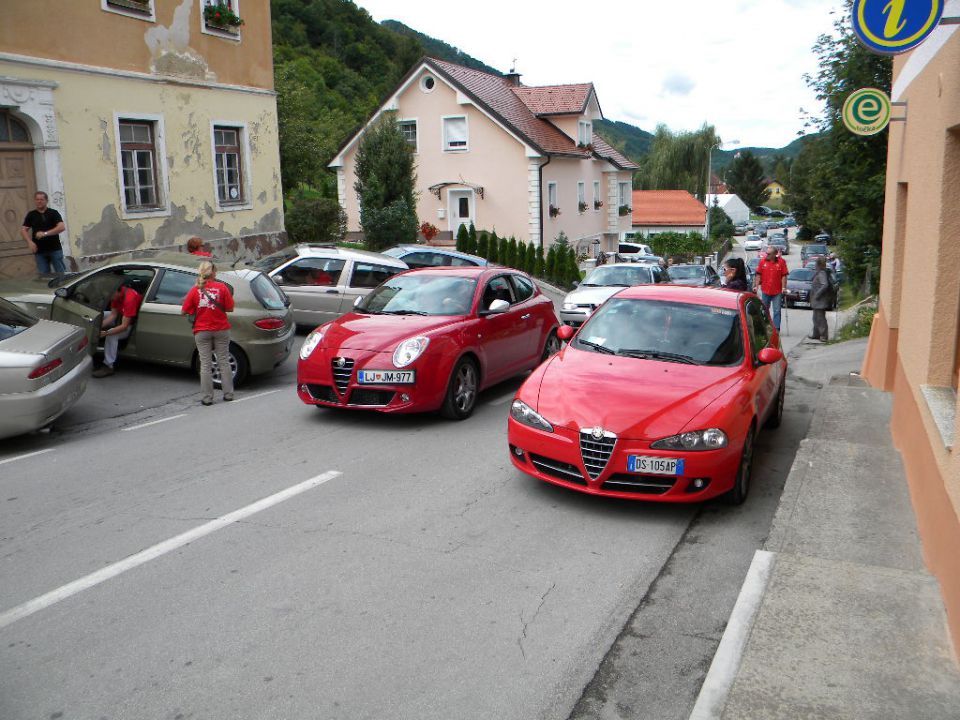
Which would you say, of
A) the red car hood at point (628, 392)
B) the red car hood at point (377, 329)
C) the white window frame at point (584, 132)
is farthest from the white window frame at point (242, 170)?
the white window frame at point (584, 132)

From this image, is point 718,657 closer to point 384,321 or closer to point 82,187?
point 384,321

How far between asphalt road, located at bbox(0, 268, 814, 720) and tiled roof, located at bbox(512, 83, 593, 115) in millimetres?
35202

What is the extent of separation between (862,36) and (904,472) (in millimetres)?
3194

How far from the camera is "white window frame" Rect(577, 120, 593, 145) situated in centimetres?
4269

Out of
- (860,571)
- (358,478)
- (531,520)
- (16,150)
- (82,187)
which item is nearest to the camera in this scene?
(860,571)

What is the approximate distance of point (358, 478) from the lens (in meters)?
7.32

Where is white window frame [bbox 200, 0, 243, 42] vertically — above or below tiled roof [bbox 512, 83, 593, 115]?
below

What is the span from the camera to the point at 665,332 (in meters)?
7.81

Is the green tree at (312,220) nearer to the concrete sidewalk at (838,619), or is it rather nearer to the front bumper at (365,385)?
the front bumper at (365,385)

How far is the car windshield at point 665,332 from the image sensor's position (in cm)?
751

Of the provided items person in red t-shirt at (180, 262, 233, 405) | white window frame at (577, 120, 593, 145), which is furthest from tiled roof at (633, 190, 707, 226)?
person in red t-shirt at (180, 262, 233, 405)

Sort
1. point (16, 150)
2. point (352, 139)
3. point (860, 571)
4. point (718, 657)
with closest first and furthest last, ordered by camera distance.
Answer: point (718, 657) < point (860, 571) < point (16, 150) < point (352, 139)

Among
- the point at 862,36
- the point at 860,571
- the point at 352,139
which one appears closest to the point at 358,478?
the point at 860,571

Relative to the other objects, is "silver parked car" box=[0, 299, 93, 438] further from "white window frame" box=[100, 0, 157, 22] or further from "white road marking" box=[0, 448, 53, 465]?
"white window frame" box=[100, 0, 157, 22]
